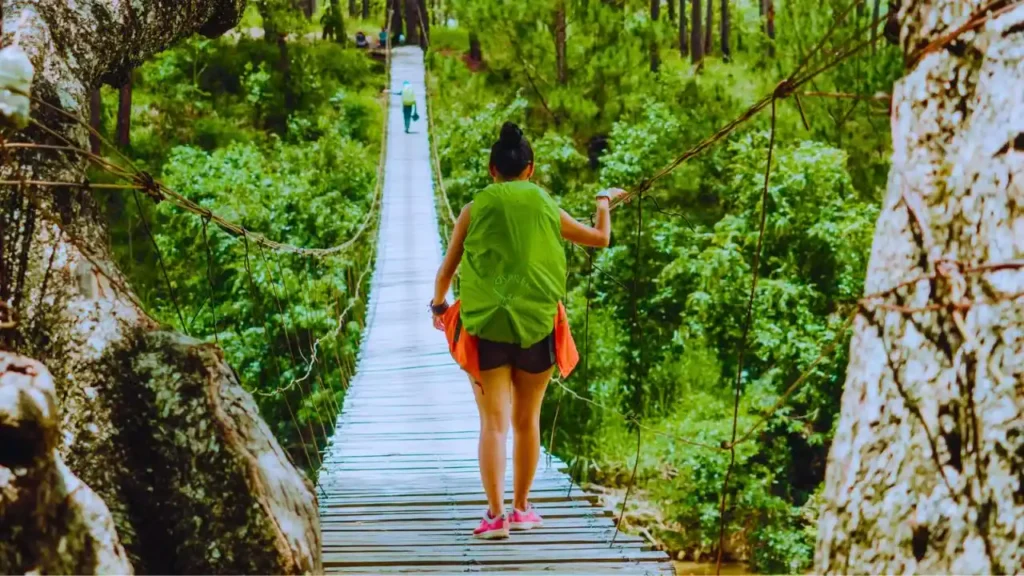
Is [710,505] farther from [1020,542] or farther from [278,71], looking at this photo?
[278,71]

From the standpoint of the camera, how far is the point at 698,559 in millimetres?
6129

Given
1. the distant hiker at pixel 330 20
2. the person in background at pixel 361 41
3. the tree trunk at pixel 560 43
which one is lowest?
the tree trunk at pixel 560 43

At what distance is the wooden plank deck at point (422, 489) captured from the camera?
1640 mm

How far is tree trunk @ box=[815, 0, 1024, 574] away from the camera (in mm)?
622

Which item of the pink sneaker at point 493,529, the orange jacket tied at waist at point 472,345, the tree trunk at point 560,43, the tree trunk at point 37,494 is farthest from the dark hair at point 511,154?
the tree trunk at point 560,43

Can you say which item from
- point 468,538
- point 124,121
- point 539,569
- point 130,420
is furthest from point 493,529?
point 124,121

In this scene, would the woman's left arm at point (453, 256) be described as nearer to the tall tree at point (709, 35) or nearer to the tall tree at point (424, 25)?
the tall tree at point (709, 35)

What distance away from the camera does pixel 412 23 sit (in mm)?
16297

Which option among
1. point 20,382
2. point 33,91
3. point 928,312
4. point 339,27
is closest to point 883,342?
point 928,312

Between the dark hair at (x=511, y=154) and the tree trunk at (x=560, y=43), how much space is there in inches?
309

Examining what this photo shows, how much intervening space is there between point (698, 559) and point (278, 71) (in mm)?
8250

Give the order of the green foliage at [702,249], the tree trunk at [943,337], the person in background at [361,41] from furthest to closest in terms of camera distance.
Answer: the person in background at [361,41] < the green foliage at [702,249] < the tree trunk at [943,337]

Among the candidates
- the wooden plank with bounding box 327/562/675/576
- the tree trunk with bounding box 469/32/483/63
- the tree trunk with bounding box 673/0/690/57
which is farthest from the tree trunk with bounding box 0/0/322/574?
the tree trunk with bounding box 673/0/690/57

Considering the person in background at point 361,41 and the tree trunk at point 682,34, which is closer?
the tree trunk at point 682,34
